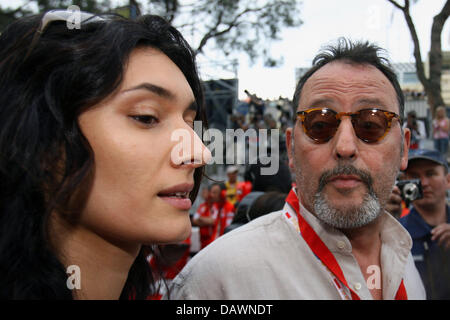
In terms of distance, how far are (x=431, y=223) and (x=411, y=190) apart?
0.73ft

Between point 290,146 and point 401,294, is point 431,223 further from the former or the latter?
point 290,146

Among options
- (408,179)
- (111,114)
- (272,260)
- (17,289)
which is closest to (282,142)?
(408,179)

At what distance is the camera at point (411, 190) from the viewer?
2.36m

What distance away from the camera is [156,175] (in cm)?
112

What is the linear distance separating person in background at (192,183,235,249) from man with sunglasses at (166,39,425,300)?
339 cm

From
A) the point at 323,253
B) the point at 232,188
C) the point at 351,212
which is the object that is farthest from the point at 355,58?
the point at 232,188

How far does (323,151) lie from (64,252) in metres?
0.95

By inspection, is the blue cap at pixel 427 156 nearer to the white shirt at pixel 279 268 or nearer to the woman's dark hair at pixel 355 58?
the woman's dark hair at pixel 355 58

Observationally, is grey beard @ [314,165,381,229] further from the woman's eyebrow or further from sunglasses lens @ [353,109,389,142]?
the woman's eyebrow

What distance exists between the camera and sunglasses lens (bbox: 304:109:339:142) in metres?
1.45

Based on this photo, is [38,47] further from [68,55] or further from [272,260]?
[272,260]

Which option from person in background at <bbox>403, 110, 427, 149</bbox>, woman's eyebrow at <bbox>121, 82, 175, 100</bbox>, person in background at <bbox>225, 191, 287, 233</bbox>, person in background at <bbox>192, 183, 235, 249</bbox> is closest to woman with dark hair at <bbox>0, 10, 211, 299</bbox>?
woman's eyebrow at <bbox>121, 82, 175, 100</bbox>

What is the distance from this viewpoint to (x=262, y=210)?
2363mm
